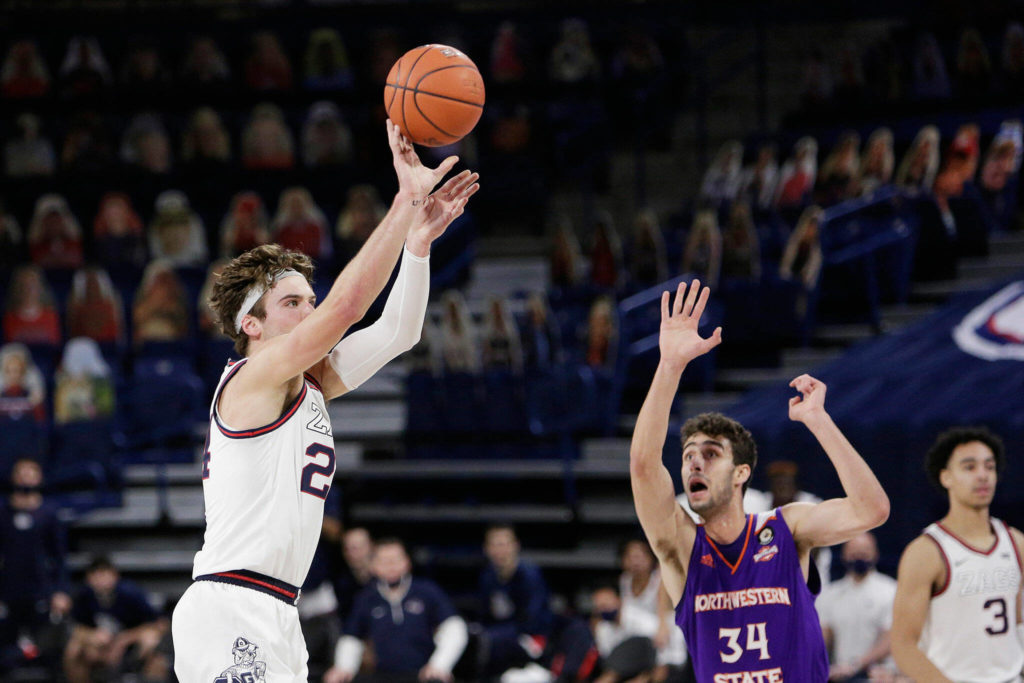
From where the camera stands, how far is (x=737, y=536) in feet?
15.2

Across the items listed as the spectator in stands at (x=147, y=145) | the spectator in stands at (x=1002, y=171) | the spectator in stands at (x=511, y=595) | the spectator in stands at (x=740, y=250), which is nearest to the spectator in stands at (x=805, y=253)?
the spectator in stands at (x=740, y=250)

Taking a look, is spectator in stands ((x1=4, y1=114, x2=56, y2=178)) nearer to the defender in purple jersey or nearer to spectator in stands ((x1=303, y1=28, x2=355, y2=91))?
spectator in stands ((x1=303, y1=28, x2=355, y2=91))

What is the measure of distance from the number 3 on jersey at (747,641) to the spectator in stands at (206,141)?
12193mm

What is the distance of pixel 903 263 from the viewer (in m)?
12.8

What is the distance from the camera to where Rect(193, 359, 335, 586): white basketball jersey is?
13.5 feet

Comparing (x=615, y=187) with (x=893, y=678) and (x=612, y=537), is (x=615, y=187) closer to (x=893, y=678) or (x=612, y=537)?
(x=612, y=537)

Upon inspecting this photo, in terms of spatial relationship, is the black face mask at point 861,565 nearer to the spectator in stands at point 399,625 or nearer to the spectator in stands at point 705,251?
the spectator in stands at point 399,625

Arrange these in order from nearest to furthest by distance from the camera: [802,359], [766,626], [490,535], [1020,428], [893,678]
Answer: [766,626] → [893,678] → [1020,428] → [490,535] → [802,359]

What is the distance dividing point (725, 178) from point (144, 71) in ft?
23.7

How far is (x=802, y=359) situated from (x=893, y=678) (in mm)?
5118

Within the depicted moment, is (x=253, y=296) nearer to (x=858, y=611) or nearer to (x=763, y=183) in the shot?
(x=858, y=611)

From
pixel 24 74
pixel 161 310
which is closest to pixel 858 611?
pixel 161 310

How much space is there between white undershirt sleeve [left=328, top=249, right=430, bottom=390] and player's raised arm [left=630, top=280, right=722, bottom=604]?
30.3 inches

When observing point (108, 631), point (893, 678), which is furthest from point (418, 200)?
point (108, 631)
